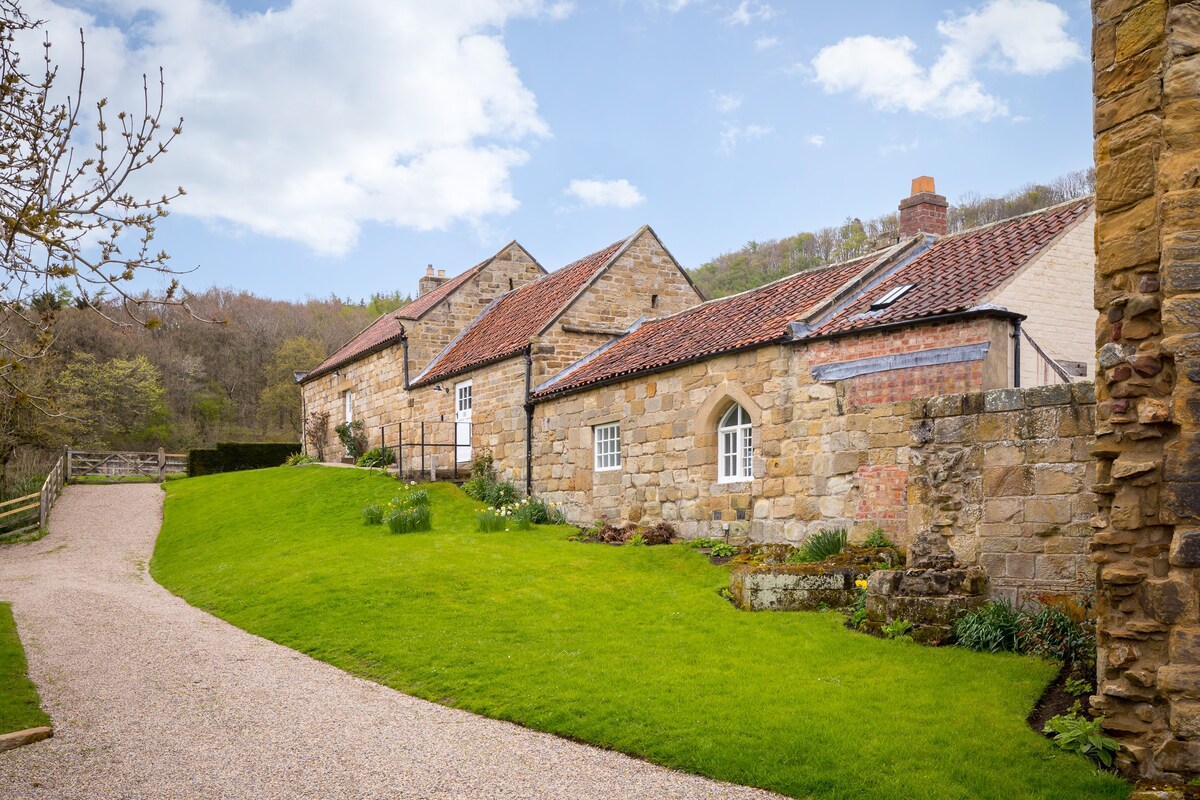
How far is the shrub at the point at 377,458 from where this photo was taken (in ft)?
90.4

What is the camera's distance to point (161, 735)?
331 inches

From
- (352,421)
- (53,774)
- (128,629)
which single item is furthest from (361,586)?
(352,421)

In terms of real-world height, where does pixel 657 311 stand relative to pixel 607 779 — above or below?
above

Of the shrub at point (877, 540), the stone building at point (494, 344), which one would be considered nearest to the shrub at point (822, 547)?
the shrub at point (877, 540)

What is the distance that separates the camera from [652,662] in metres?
10.1

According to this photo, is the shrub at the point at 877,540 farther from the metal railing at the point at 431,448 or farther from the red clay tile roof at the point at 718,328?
the metal railing at the point at 431,448

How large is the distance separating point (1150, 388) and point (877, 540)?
7.45 metres

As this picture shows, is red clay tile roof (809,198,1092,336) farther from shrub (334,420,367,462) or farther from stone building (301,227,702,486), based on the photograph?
shrub (334,420,367,462)

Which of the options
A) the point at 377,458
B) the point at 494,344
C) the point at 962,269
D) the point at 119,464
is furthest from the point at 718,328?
the point at 119,464

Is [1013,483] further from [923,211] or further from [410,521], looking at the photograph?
[410,521]

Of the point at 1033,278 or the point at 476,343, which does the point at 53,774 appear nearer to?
the point at 1033,278

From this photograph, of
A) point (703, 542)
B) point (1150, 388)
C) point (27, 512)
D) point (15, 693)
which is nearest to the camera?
point (1150, 388)

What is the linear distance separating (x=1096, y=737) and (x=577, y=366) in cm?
1680

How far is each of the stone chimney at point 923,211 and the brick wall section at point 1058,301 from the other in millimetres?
3451
